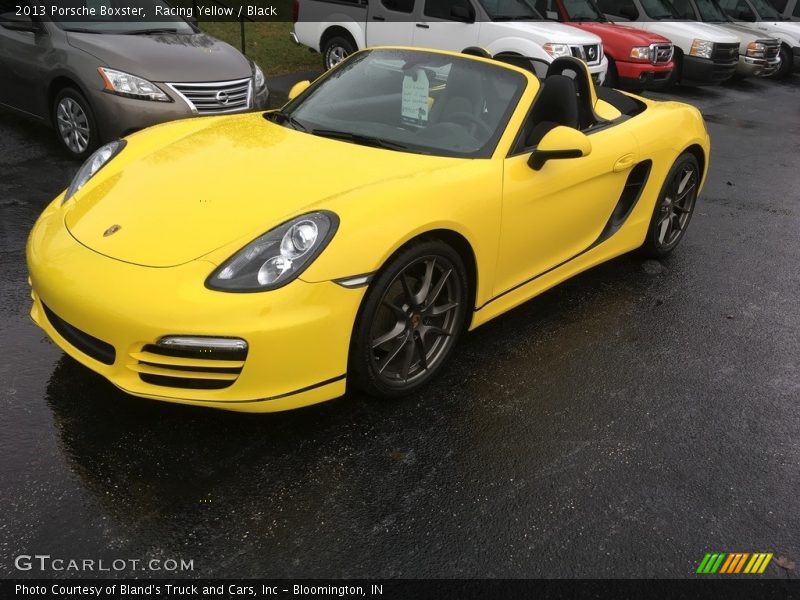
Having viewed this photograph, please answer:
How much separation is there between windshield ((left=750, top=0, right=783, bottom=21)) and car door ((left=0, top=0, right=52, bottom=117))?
16768mm

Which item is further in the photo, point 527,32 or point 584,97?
point 527,32

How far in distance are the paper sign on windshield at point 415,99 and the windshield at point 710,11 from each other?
13.5 metres

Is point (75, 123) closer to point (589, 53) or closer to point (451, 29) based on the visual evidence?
point (451, 29)

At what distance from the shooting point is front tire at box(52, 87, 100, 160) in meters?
5.91

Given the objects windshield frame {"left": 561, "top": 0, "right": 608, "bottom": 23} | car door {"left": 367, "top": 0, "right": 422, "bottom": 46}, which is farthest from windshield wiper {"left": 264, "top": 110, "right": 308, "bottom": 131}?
windshield frame {"left": 561, "top": 0, "right": 608, "bottom": 23}

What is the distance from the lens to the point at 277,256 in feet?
8.73

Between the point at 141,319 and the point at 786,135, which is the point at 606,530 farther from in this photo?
the point at 786,135

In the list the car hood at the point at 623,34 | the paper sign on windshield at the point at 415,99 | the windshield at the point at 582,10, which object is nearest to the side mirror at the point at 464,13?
the car hood at the point at 623,34

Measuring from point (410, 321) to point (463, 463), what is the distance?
638 mm

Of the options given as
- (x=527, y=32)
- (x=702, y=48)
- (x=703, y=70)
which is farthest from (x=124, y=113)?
(x=702, y=48)

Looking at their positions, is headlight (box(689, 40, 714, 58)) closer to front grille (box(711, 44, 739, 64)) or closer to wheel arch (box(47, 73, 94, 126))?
front grille (box(711, 44, 739, 64))

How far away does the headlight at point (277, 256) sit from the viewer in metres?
2.58

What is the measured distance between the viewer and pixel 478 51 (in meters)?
4.50

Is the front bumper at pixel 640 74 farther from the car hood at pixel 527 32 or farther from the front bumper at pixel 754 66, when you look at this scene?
the front bumper at pixel 754 66
